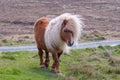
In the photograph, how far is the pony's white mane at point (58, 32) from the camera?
13.1 metres

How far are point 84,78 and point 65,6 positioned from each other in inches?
1615

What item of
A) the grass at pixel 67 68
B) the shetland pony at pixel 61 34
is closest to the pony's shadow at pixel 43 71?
the grass at pixel 67 68

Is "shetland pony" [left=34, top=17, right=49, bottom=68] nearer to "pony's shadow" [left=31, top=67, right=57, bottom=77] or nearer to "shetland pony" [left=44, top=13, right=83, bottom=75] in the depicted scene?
"pony's shadow" [left=31, top=67, right=57, bottom=77]

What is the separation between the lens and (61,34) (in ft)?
43.0

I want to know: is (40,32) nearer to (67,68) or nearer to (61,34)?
(61,34)

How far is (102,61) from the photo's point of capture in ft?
54.2

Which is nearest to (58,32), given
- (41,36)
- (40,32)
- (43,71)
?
(41,36)

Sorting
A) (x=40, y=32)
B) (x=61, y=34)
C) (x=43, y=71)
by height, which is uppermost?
(x=61, y=34)

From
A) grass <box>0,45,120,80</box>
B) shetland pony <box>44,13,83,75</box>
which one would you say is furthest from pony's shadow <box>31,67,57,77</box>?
shetland pony <box>44,13,83,75</box>

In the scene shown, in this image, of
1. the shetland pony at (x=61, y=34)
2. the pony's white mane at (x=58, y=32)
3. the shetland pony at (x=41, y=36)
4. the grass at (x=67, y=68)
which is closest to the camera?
the grass at (x=67, y=68)

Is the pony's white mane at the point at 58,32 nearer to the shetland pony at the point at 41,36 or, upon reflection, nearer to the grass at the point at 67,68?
the shetland pony at the point at 41,36

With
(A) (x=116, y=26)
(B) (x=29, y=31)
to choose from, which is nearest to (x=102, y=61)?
(B) (x=29, y=31)

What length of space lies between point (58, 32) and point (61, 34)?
13 cm

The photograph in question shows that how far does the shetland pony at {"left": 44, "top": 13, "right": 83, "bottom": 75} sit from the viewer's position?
12.9m
